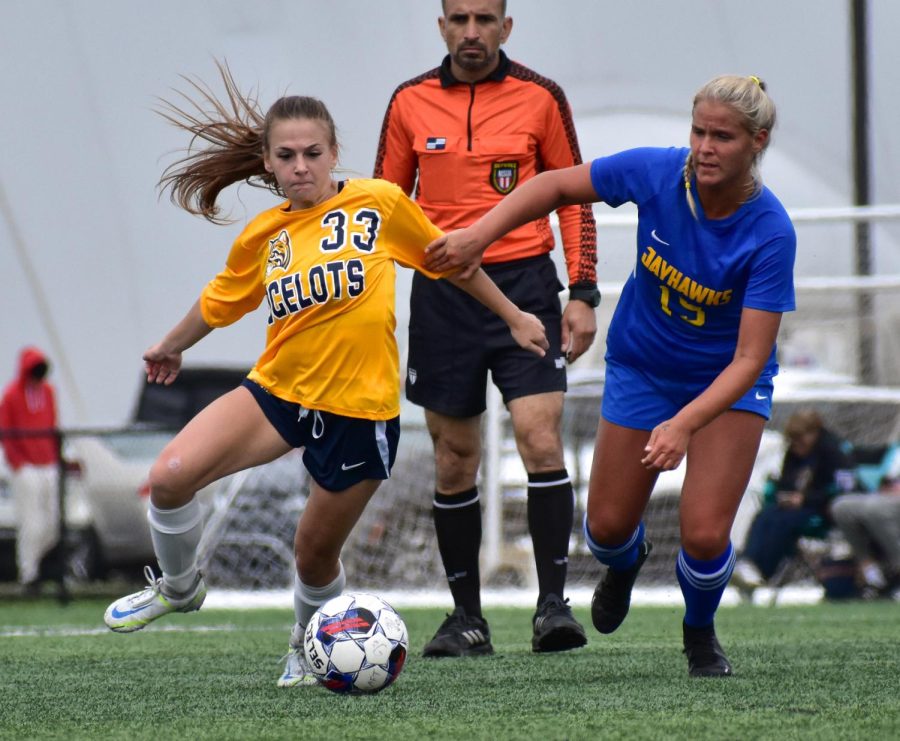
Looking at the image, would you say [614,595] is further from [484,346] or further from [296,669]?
[296,669]

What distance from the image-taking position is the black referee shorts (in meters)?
5.48

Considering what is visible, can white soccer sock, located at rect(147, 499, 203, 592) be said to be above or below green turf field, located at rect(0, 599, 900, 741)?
above

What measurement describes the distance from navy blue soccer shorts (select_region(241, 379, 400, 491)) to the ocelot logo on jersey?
0.39 meters

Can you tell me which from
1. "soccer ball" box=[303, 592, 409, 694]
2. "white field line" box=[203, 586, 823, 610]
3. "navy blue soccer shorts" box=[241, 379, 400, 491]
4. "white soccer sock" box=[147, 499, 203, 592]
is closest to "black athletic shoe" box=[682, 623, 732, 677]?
"soccer ball" box=[303, 592, 409, 694]

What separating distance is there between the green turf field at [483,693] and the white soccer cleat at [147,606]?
0.65 ft

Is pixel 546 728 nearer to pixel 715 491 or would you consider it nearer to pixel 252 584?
pixel 715 491

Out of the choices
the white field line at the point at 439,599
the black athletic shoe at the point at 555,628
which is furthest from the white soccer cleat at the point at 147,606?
Answer: the white field line at the point at 439,599

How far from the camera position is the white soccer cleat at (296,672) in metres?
4.64

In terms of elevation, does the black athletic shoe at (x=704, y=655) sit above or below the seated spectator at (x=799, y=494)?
above

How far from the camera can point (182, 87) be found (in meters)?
16.7

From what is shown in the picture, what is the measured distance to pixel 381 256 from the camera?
15.7 ft

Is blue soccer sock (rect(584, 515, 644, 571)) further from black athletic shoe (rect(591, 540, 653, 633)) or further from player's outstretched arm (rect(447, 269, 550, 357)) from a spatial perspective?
player's outstretched arm (rect(447, 269, 550, 357))

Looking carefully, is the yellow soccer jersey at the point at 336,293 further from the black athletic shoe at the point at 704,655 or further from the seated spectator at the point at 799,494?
the seated spectator at the point at 799,494

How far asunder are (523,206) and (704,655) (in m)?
1.45
